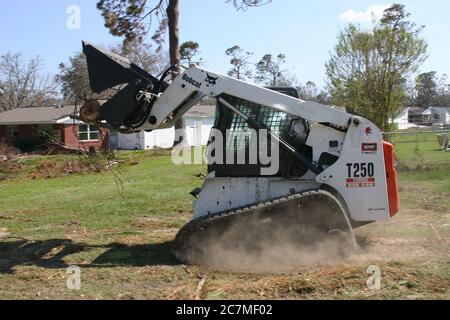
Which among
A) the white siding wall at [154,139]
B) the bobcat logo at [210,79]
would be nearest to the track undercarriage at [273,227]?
the bobcat logo at [210,79]

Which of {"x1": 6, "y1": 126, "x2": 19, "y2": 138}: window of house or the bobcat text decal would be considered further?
{"x1": 6, "y1": 126, "x2": 19, "y2": 138}: window of house

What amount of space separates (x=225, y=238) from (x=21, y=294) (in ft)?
7.95

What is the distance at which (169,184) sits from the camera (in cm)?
1634

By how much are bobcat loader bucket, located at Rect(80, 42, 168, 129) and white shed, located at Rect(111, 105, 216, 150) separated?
31.5m

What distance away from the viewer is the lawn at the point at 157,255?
578cm

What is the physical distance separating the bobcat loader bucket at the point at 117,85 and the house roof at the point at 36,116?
34.4 metres

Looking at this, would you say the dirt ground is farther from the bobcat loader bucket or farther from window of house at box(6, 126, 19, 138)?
window of house at box(6, 126, 19, 138)

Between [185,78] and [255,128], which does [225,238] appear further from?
[185,78]

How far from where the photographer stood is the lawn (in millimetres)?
5781

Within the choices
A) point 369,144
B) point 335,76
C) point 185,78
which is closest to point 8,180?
point 335,76

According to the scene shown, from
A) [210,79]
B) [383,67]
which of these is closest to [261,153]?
[210,79]

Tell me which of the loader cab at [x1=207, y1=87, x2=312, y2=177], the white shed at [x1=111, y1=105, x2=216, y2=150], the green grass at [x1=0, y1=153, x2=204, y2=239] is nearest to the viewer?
the loader cab at [x1=207, y1=87, x2=312, y2=177]

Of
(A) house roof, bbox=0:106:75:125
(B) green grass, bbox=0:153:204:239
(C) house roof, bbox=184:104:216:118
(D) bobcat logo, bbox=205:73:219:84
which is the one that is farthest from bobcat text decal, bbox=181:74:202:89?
(C) house roof, bbox=184:104:216:118

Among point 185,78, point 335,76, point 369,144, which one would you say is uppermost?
point 335,76
